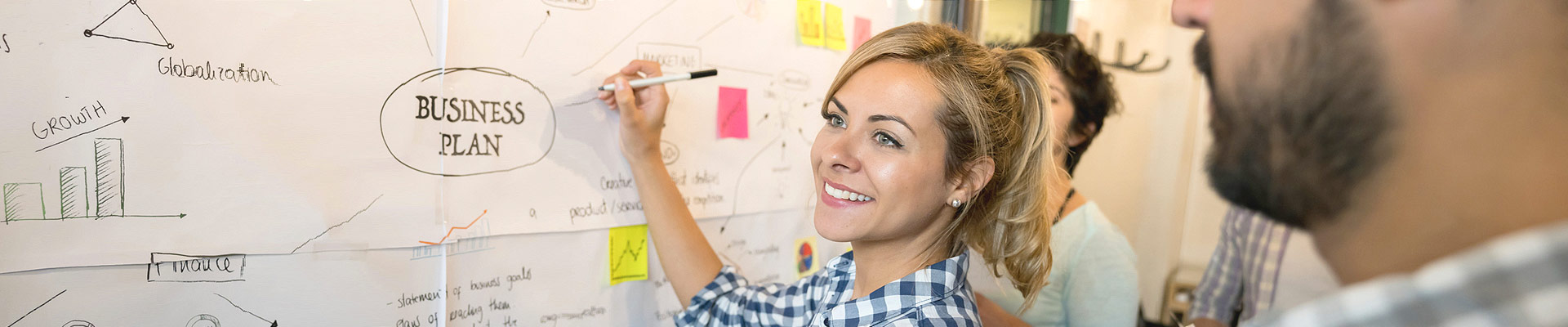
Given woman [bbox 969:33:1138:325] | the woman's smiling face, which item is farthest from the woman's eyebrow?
woman [bbox 969:33:1138:325]

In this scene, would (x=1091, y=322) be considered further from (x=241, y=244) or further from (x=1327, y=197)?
(x=241, y=244)

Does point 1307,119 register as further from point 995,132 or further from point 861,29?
point 861,29

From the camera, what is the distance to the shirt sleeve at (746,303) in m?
1.22

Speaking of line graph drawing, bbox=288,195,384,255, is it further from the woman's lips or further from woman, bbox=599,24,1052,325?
the woman's lips

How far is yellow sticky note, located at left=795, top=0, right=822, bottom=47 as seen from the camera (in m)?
1.54

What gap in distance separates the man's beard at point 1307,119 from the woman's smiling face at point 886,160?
0.57m

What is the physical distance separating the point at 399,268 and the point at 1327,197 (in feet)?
3.32

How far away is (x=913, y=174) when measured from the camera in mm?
1041

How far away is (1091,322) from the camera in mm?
1581

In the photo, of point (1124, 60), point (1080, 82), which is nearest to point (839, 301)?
point (1080, 82)

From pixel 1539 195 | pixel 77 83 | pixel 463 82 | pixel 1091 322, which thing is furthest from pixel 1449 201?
pixel 1091 322

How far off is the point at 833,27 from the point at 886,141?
629mm

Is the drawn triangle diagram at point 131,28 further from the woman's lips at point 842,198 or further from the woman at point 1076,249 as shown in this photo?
the woman at point 1076,249

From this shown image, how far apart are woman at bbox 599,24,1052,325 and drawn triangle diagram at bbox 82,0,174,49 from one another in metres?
0.54
